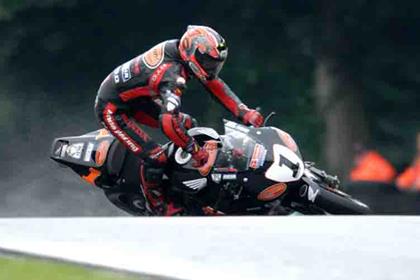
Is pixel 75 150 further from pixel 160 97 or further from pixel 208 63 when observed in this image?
pixel 208 63

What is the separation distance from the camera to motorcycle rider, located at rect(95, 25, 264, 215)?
10.3 metres

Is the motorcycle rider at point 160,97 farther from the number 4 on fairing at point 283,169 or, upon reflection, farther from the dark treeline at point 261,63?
the dark treeline at point 261,63

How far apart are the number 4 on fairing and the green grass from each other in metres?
3.87

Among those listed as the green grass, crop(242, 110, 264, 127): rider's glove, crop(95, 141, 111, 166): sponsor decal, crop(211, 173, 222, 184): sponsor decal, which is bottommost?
crop(95, 141, 111, 166): sponsor decal

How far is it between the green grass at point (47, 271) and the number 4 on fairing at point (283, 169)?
3866 mm

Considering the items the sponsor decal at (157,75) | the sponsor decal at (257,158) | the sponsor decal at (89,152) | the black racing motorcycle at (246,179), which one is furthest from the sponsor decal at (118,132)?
the sponsor decal at (257,158)

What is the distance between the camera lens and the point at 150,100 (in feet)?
35.9

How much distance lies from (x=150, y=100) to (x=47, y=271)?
4.45m

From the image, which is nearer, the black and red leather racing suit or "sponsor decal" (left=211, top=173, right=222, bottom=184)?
the black and red leather racing suit

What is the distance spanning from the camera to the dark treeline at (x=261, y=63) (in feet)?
61.9

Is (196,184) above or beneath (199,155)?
beneath

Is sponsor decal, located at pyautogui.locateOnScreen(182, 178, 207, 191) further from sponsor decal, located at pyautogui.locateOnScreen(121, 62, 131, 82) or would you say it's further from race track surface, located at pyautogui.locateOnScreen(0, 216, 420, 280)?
race track surface, located at pyautogui.locateOnScreen(0, 216, 420, 280)

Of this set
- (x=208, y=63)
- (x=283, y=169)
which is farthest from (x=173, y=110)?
(x=283, y=169)

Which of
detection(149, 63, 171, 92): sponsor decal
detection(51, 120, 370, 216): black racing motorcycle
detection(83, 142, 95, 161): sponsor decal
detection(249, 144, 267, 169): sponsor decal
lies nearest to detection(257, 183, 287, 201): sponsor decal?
detection(51, 120, 370, 216): black racing motorcycle
